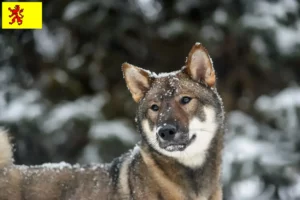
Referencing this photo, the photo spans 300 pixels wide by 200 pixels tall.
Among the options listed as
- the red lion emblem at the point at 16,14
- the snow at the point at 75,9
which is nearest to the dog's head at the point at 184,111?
the red lion emblem at the point at 16,14

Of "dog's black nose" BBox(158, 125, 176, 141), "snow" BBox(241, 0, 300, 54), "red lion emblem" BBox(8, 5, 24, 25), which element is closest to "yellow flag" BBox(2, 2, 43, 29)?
"red lion emblem" BBox(8, 5, 24, 25)

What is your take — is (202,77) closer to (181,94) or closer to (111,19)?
(181,94)

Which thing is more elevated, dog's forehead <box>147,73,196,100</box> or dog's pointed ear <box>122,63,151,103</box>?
dog's pointed ear <box>122,63,151,103</box>

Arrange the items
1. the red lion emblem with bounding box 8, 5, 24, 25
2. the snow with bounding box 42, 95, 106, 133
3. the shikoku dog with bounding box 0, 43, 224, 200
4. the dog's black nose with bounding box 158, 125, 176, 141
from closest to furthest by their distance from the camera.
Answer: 1. the dog's black nose with bounding box 158, 125, 176, 141
2. the shikoku dog with bounding box 0, 43, 224, 200
3. the red lion emblem with bounding box 8, 5, 24, 25
4. the snow with bounding box 42, 95, 106, 133

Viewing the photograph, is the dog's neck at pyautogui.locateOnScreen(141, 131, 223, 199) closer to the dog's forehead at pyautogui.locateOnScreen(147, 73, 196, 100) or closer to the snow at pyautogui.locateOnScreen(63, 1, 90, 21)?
the dog's forehead at pyautogui.locateOnScreen(147, 73, 196, 100)

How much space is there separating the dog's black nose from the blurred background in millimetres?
5727

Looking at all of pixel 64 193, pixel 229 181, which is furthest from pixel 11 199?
pixel 229 181

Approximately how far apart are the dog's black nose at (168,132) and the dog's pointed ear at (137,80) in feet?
1.52

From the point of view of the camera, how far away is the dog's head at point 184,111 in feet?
13.5

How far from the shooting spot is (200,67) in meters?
4.31

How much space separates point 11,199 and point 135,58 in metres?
6.80

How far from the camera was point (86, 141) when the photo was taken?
34.2ft

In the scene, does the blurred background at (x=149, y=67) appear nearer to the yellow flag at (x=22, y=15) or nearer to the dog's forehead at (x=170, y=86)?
the yellow flag at (x=22, y=15)

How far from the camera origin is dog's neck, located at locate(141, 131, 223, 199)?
4211 mm
